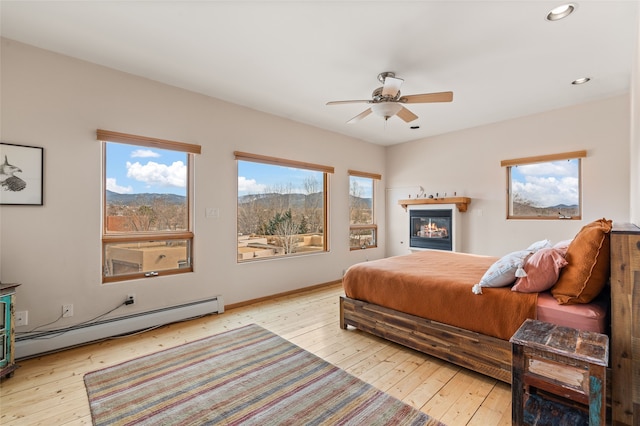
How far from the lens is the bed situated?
1.77m

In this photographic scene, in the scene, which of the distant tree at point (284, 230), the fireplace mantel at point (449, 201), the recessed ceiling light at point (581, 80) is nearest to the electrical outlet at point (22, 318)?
the distant tree at point (284, 230)

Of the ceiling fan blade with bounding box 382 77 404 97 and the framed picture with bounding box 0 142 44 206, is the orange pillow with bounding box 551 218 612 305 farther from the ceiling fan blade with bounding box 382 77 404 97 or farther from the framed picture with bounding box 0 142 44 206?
the framed picture with bounding box 0 142 44 206

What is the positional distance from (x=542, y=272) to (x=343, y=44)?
231cm

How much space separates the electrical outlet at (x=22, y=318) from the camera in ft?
8.02

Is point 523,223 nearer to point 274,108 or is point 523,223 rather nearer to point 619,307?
point 619,307

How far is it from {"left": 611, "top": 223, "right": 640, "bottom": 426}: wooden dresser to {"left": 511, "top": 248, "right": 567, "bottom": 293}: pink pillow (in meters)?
0.35

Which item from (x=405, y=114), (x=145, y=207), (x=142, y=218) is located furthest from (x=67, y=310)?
(x=405, y=114)

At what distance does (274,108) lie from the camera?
3984 millimetres

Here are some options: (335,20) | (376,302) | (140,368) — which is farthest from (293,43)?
(140,368)

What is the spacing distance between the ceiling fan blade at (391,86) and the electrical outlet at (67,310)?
3.59m

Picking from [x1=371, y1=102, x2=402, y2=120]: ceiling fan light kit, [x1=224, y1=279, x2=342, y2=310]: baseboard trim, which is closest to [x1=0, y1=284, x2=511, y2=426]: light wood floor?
[x1=224, y1=279, x2=342, y2=310]: baseboard trim

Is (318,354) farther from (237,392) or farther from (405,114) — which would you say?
(405,114)

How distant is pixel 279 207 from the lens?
14.6ft

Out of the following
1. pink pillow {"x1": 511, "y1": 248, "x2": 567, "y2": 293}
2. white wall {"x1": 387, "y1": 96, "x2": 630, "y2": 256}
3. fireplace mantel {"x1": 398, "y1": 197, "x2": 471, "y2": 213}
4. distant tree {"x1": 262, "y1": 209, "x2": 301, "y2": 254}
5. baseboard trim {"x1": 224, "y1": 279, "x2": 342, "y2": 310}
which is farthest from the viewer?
fireplace mantel {"x1": 398, "y1": 197, "x2": 471, "y2": 213}
